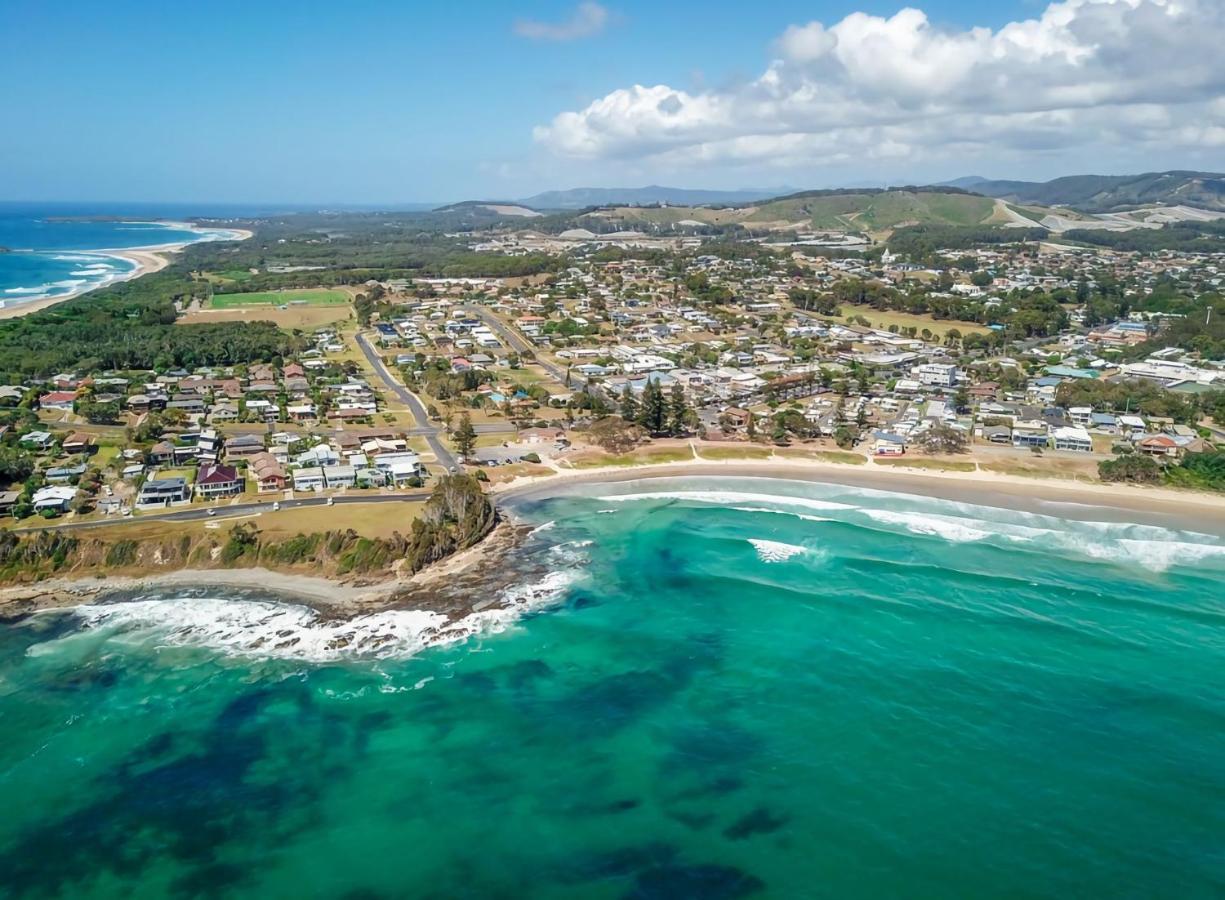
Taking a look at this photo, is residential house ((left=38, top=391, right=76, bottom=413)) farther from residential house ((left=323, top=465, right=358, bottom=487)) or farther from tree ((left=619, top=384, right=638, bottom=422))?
tree ((left=619, top=384, right=638, bottom=422))

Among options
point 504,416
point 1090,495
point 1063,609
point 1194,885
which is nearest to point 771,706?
point 1194,885

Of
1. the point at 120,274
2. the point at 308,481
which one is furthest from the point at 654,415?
the point at 120,274

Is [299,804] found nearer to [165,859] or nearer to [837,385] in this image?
[165,859]

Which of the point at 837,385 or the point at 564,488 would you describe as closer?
the point at 564,488

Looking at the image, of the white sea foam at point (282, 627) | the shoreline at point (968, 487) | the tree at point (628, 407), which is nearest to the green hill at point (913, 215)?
the tree at point (628, 407)

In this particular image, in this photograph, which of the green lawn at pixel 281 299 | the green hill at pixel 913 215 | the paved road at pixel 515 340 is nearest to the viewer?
the paved road at pixel 515 340

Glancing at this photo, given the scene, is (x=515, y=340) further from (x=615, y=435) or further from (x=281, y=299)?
(x=281, y=299)

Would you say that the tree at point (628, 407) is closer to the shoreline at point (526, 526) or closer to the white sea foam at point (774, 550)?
the shoreline at point (526, 526)
